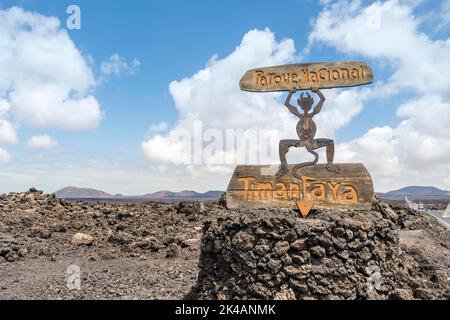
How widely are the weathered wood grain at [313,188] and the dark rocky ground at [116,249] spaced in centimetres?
25

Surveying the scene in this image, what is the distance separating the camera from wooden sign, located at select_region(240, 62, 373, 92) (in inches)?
253

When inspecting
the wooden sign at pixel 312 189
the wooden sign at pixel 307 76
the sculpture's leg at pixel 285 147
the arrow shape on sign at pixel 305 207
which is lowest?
the arrow shape on sign at pixel 305 207

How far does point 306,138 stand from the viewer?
6.41 meters

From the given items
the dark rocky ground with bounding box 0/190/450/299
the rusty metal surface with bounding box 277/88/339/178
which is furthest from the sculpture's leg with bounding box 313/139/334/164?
the dark rocky ground with bounding box 0/190/450/299

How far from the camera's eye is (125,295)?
361 inches

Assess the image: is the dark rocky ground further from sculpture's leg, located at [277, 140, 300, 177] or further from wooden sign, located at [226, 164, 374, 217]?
sculpture's leg, located at [277, 140, 300, 177]

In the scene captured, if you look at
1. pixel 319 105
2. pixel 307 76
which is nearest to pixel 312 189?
pixel 319 105

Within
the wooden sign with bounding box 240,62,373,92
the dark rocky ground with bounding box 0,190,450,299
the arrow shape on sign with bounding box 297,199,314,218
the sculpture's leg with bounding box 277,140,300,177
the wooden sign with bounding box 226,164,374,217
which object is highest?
the wooden sign with bounding box 240,62,373,92

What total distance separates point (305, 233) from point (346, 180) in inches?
44.1

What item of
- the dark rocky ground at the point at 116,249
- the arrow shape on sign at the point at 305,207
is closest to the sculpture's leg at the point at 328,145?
the arrow shape on sign at the point at 305,207

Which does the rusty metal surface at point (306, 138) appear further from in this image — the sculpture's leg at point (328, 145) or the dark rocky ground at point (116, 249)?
the dark rocky ground at point (116, 249)

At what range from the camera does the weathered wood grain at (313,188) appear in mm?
6133

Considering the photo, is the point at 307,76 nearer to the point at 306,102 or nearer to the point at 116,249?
the point at 306,102

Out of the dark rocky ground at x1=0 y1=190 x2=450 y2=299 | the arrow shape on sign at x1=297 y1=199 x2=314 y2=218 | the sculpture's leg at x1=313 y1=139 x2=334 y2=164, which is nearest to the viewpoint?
the arrow shape on sign at x1=297 y1=199 x2=314 y2=218
